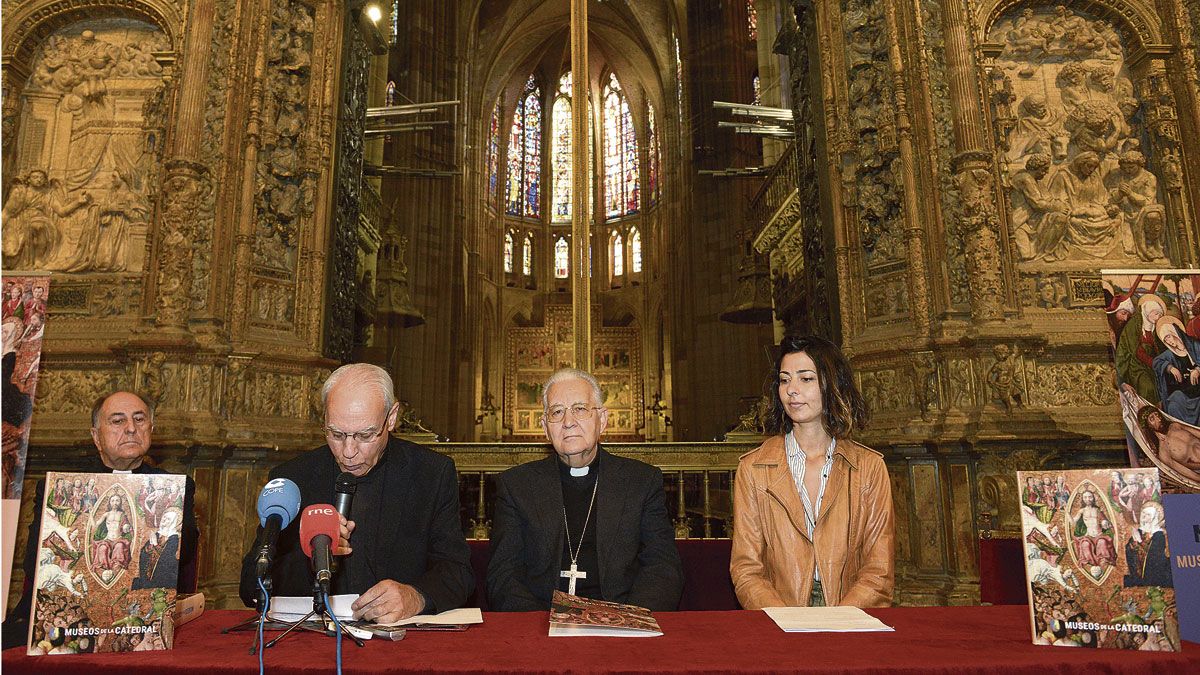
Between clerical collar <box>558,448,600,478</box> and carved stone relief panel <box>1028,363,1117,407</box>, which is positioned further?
carved stone relief panel <box>1028,363,1117,407</box>

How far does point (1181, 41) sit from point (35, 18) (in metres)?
10.5

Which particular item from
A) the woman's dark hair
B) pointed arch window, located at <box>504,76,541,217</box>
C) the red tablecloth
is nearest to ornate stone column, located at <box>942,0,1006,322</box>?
the woman's dark hair

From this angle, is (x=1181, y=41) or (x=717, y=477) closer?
(x=1181, y=41)

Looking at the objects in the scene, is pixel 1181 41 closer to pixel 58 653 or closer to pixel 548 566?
pixel 548 566

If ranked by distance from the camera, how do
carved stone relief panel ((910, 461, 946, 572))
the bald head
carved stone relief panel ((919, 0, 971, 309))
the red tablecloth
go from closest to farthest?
the red tablecloth
the bald head
carved stone relief panel ((910, 461, 946, 572))
carved stone relief panel ((919, 0, 971, 309))

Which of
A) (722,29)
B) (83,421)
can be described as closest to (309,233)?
(83,421)

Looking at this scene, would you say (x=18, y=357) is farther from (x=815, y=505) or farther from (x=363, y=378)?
(x=815, y=505)

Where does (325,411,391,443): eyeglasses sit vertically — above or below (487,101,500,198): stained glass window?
below

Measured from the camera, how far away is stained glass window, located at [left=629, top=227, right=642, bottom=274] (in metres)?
27.0

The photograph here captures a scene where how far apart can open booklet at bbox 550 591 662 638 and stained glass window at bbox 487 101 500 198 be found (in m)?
23.9

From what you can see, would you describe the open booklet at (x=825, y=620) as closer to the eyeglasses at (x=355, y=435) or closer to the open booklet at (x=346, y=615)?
the open booklet at (x=346, y=615)

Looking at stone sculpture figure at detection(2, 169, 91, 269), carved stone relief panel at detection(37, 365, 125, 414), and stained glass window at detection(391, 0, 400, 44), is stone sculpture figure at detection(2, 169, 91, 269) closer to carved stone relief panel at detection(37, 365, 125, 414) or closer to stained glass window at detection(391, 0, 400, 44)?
carved stone relief panel at detection(37, 365, 125, 414)

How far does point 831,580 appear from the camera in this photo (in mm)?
2688

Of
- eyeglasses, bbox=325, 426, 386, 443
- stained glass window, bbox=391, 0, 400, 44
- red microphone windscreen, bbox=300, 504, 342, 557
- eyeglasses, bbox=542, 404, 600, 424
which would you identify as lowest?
red microphone windscreen, bbox=300, 504, 342, 557
